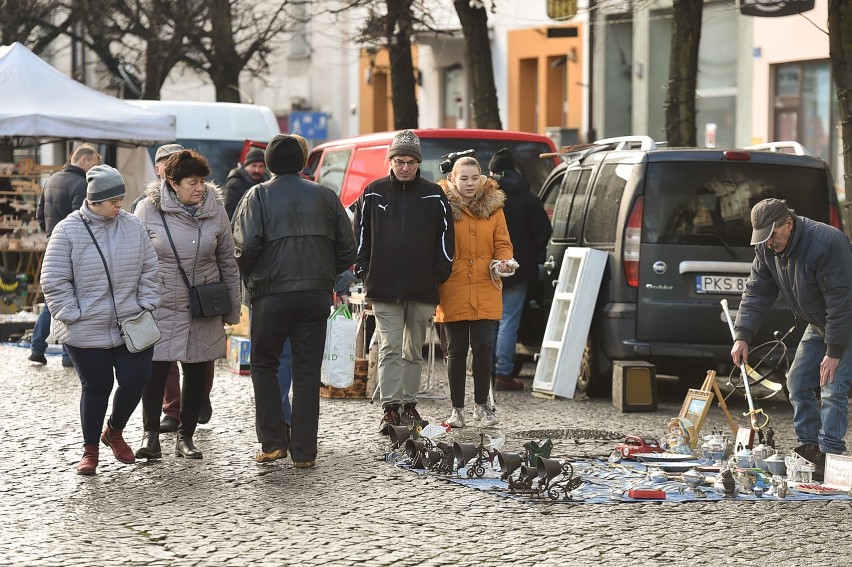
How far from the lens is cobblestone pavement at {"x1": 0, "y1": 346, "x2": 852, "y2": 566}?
283 inches

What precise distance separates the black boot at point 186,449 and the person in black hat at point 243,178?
531cm

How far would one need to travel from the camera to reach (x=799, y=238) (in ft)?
30.6

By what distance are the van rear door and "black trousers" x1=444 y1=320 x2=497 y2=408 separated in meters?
1.75

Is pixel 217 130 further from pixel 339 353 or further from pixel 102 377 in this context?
pixel 102 377

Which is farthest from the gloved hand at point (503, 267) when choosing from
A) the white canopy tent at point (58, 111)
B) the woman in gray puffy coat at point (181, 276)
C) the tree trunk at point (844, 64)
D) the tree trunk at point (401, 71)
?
the tree trunk at point (401, 71)

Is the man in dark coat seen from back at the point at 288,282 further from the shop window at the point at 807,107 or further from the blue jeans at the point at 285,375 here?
the shop window at the point at 807,107

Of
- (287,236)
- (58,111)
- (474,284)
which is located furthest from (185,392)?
(58,111)

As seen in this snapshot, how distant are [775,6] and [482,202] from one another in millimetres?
10959

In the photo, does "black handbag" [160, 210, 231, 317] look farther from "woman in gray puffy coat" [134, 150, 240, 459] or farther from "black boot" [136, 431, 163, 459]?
"black boot" [136, 431, 163, 459]

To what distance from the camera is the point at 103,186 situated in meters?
9.31

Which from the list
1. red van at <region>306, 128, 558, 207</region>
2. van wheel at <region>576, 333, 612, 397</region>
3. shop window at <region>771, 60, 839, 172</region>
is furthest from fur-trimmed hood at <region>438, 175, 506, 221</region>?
shop window at <region>771, 60, 839, 172</region>

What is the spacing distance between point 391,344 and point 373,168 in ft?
15.1

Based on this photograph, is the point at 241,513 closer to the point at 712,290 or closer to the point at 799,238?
the point at 799,238

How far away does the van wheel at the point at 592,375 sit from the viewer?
43.6 feet
